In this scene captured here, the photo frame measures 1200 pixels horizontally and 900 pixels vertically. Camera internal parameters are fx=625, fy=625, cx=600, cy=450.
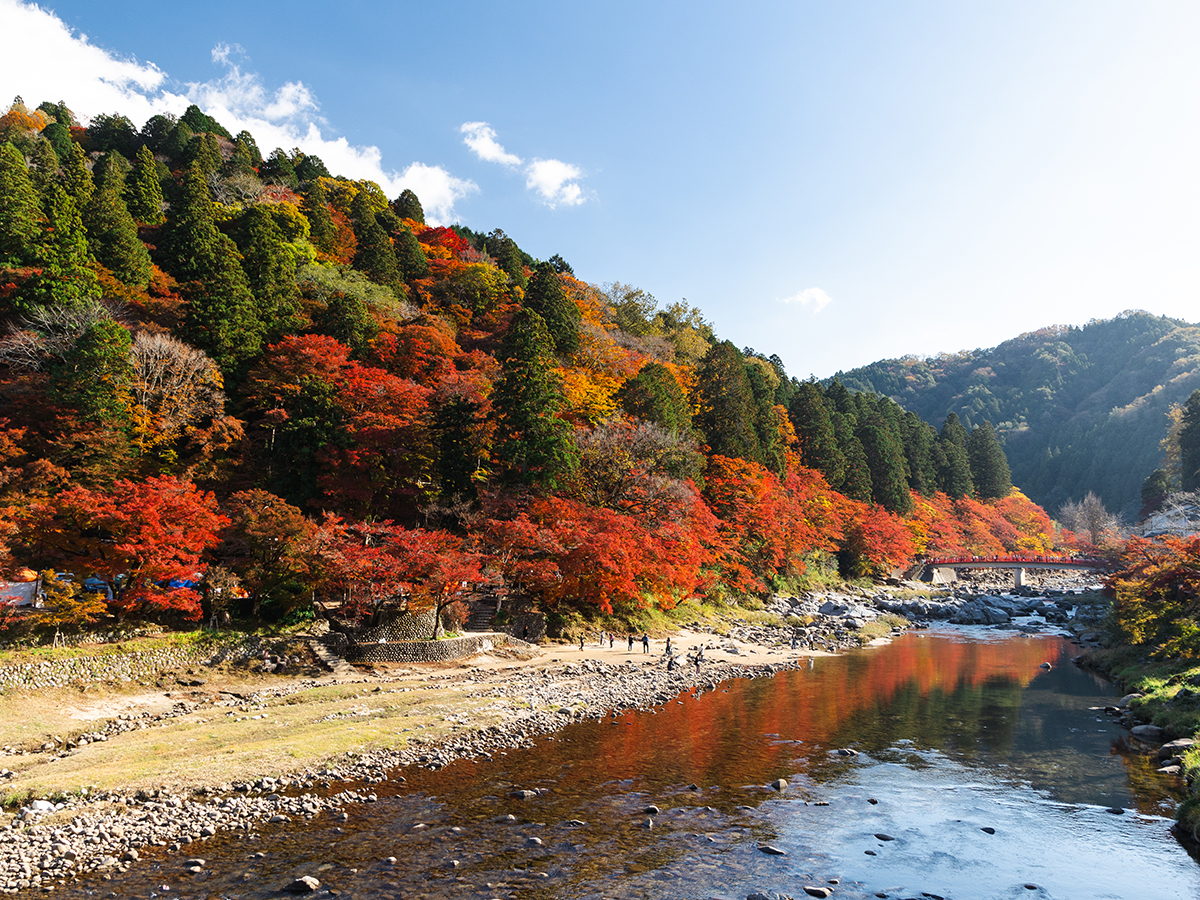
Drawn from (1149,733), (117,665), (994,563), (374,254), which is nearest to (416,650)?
(117,665)

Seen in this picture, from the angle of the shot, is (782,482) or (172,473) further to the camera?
(782,482)

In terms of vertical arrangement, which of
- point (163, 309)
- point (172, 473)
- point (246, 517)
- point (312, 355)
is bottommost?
point (246, 517)

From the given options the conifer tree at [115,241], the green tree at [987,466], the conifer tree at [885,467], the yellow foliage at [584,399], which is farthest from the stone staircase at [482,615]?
the green tree at [987,466]

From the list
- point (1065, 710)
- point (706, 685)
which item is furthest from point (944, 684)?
point (706, 685)

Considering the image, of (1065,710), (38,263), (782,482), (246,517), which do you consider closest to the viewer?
(1065,710)

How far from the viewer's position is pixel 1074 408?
145875 mm

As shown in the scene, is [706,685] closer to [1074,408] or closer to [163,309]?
[163,309]

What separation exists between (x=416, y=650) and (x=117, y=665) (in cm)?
1006

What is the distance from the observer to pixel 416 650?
26297mm

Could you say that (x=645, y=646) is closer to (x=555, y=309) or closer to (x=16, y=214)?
(x=555, y=309)

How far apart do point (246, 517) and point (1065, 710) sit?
3190 cm

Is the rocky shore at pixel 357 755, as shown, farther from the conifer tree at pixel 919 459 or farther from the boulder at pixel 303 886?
the conifer tree at pixel 919 459

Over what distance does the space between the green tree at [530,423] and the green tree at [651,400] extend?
8.85m

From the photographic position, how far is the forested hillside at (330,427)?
24281 mm
